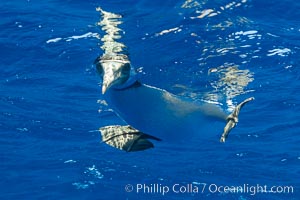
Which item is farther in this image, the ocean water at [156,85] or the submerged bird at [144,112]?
the ocean water at [156,85]

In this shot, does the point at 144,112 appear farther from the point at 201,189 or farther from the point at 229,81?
the point at 201,189

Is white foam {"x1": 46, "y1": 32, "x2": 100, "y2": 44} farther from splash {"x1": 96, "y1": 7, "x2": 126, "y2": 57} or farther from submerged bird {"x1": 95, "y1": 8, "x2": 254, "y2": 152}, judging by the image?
submerged bird {"x1": 95, "y1": 8, "x2": 254, "y2": 152}

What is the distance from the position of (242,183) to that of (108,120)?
734 centimetres

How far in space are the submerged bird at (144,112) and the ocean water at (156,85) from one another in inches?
93.6

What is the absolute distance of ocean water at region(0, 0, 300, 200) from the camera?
11.1 m

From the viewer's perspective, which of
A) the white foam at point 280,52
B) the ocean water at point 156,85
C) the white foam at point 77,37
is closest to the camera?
the ocean water at point 156,85

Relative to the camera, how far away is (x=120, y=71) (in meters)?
7.54

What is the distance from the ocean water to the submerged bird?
7.80 ft

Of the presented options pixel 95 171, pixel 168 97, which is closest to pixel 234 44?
Answer: pixel 168 97

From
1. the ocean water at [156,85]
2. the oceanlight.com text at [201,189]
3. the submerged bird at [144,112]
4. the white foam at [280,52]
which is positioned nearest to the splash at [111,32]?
the ocean water at [156,85]

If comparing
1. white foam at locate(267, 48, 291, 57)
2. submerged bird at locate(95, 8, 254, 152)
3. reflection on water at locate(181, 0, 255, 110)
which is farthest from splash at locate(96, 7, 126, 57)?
white foam at locate(267, 48, 291, 57)

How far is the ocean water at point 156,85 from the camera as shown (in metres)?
11.1

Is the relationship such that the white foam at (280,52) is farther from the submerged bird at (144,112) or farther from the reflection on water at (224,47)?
the submerged bird at (144,112)

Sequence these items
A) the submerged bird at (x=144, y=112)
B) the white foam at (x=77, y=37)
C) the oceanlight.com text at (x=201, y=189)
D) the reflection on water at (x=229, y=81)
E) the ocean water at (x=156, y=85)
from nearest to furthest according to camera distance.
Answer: the submerged bird at (x=144, y=112), the ocean water at (x=156, y=85), the white foam at (x=77, y=37), the reflection on water at (x=229, y=81), the oceanlight.com text at (x=201, y=189)
